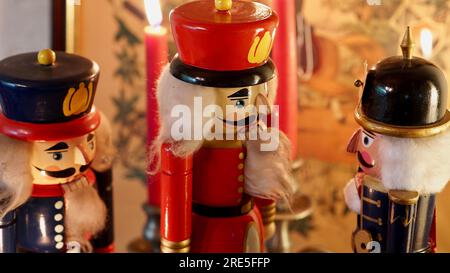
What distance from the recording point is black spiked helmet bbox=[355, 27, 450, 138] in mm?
771

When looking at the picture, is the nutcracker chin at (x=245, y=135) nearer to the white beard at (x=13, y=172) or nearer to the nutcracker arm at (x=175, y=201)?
the nutcracker arm at (x=175, y=201)

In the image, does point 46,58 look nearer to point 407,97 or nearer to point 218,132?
point 218,132

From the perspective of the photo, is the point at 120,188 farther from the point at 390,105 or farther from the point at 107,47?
the point at 390,105

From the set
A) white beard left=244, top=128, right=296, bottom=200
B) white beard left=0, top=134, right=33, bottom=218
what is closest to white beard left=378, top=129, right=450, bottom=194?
white beard left=244, top=128, right=296, bottom=200

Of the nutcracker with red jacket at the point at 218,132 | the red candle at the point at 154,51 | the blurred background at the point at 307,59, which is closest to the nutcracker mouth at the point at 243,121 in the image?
the nutcracker with red jacket at the point at 218,132

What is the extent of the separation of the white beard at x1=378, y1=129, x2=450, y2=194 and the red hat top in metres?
0.17

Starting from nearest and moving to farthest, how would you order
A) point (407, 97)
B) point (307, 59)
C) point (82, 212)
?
point (407, 97), point (82, 212), point (307, 59)

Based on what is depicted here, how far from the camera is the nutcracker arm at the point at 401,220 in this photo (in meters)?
0.79

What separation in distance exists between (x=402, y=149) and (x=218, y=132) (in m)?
0.20

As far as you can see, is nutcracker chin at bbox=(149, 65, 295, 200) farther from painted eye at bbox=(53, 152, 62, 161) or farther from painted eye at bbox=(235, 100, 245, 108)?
painted eye at bbox=(53, 152, 62, 161)

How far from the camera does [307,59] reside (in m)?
1.25

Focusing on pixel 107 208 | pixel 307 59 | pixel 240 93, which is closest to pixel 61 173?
pixel 107 208
